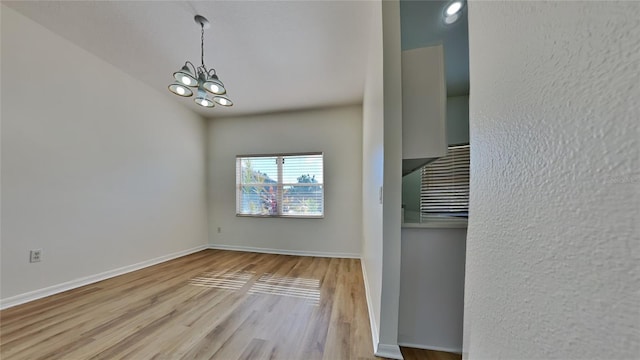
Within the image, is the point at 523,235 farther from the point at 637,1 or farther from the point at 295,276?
the point at 295,276

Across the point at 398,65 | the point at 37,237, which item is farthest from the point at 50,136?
the point at 398,65

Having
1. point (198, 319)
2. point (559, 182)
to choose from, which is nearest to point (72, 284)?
point (198, 319)

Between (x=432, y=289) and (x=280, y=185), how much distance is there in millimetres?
2997

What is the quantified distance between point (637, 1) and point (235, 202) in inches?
175

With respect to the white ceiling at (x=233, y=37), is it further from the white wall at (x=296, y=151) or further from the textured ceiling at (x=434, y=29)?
the white wall at (x=296, y=151)

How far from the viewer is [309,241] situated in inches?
149

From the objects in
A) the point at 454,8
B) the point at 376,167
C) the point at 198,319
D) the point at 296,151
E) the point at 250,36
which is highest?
the point at 250,36

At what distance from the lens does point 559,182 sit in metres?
0.25

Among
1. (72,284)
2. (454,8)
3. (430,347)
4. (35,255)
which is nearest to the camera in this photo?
(430,347)

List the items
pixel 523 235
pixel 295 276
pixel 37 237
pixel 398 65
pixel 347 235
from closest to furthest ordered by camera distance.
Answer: pixel 523 235, pixel 398 65, pixel 37 237, pixel 295 276, pixel 347 235

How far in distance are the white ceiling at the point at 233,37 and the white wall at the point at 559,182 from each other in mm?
1939

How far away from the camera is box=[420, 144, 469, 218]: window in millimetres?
2984

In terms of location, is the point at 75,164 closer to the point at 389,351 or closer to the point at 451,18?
the point at 389,351

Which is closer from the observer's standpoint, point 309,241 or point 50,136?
point 50,136
